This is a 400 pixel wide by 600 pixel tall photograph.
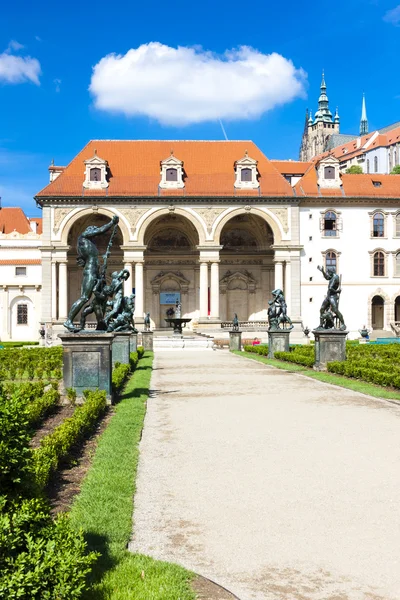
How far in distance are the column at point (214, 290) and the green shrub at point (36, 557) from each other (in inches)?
1921

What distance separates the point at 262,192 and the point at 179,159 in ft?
27.3

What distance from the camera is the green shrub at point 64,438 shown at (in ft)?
21.1

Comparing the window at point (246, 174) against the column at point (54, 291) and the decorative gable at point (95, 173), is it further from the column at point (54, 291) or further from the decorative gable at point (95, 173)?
the column at point (54, 291)

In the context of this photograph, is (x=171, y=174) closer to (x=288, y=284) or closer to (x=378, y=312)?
(x=288, y=284)

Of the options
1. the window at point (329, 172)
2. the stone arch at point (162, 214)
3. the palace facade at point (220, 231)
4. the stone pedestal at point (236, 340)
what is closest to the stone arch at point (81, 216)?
the palace facade at point (220, 231)

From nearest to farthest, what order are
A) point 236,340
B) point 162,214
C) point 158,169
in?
point 236,340 → point 162,214 → point 158,169

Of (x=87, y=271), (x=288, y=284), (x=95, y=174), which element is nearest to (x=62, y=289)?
(x=95, y=174)

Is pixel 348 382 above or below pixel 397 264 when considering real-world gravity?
below

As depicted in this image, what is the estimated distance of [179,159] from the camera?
56.5 meters

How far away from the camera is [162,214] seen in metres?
52.8

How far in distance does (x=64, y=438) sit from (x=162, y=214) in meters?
45.6

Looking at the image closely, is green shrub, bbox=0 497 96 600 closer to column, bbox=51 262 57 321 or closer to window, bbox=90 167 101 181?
column, bbox=51 262 57 321

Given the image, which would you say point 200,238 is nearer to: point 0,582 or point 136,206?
point 136,206

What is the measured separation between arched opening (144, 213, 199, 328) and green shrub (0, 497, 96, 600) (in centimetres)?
5409
